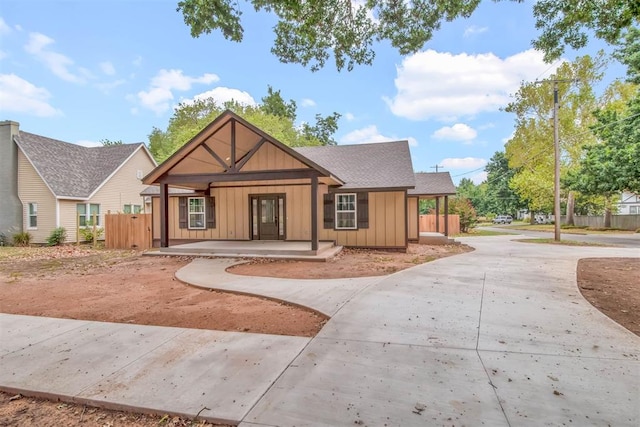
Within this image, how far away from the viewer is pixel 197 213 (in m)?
14.3

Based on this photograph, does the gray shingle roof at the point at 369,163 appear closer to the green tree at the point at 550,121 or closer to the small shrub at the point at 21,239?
the small shrub at the point at 21,239

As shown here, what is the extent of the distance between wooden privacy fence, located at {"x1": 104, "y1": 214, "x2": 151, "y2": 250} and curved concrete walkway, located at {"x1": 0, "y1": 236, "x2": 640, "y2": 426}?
34.6 ft

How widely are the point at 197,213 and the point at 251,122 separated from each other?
1516 cm

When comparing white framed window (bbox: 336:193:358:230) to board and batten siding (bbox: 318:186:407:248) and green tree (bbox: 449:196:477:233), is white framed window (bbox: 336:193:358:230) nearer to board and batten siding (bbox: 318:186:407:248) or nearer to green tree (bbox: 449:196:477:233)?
board and batten siding (bbox: 318:186:407:248)

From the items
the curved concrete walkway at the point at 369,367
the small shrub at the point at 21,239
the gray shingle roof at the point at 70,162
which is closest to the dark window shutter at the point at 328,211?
the curved concrete walkway at the point at 369,367

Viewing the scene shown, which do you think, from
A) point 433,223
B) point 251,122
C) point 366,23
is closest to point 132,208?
point 251,122

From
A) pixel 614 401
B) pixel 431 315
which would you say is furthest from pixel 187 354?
pixel 614 401

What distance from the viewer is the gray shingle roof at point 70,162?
1689cm

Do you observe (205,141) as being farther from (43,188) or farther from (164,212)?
(43,188)

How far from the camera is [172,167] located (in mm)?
11086

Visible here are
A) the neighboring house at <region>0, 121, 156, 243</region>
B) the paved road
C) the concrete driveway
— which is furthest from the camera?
the neighboring house at <region>0, 121, 156, 243</region>

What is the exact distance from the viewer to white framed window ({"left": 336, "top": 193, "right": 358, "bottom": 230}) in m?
12.7

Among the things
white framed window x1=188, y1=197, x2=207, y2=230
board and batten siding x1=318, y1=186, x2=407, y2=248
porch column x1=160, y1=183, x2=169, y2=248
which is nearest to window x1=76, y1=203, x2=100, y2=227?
white framed window x1=188, y1=197, x2=207, y2=230

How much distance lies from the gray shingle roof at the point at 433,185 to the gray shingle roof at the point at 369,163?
2.63m
